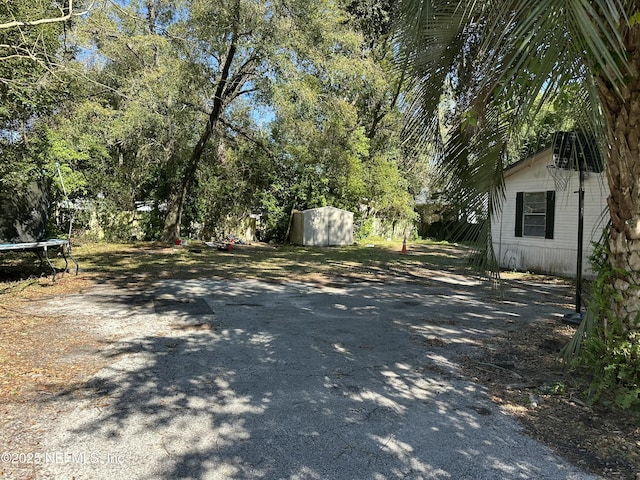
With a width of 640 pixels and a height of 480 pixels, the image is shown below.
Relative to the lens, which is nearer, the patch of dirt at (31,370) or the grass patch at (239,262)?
the patch of dirt at (31,370)

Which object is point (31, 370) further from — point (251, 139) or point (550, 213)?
point (251, 139)

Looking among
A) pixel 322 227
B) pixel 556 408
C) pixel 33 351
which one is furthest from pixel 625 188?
pixel 322 227

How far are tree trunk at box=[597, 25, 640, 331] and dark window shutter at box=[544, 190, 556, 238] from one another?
30.0 feet

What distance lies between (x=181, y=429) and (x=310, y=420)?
0.88m

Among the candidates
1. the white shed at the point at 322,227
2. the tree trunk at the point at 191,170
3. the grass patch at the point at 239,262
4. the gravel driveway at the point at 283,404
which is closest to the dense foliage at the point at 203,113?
the tree trunk at the point at 191,170

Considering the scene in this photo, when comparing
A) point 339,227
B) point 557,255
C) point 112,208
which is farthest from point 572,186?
point 112,208

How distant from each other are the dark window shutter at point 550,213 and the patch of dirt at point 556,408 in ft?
25.0

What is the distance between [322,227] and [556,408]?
1637 cm

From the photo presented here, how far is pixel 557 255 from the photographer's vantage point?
1171 centimetres

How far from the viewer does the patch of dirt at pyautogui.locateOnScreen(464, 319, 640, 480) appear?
2.64 m

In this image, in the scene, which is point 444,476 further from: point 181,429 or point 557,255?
point 557,255

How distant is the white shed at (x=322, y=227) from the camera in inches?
754

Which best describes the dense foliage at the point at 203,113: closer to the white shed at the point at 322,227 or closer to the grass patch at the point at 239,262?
the white shed at the point at 322,227

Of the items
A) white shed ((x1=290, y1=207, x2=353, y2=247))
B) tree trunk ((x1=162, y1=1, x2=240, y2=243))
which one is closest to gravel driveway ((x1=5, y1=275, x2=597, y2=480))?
tree trunk ((x1=162, y1=1, x2=240, y2=243))
